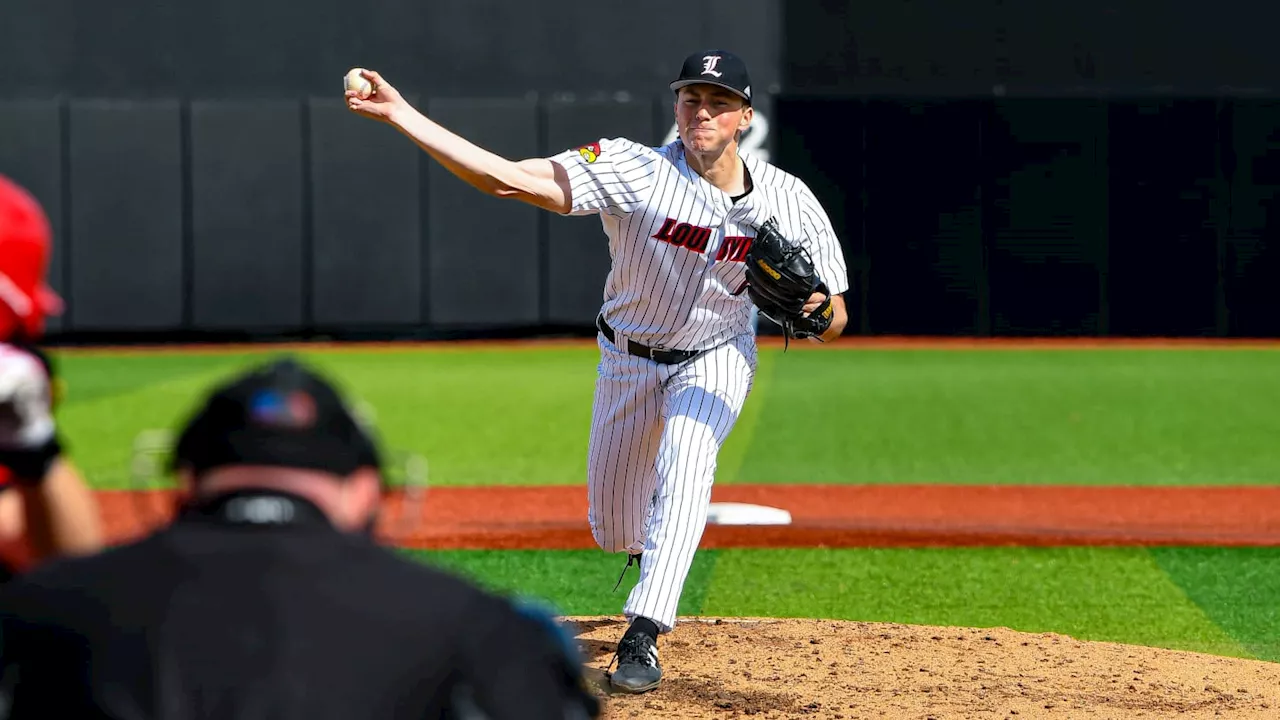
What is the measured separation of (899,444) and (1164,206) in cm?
772

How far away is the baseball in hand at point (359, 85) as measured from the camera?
453 centimetres

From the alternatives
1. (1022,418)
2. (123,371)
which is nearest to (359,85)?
(1022,418)

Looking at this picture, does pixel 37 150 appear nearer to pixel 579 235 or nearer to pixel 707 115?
pixel 579 235

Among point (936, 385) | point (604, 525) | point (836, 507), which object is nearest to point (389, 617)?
point (604, 525)

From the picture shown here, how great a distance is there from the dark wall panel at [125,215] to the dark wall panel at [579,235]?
157 inches

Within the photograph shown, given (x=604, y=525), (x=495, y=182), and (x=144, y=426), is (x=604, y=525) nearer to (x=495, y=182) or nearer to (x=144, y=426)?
(x=495, y=182)

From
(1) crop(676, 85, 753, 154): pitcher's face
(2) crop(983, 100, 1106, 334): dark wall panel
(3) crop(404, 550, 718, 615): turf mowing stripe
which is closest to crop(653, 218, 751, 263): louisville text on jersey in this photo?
(1) crop(676, 85, 753, 154): pitcher's face

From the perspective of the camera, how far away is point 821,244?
5.96 metres

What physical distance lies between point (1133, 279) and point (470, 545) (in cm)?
1200

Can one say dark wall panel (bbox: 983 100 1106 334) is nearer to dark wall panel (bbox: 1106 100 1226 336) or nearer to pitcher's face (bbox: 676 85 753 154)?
dark wall panel (bbox: 1106 100 1226 336)

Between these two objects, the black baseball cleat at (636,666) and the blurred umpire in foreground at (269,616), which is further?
the black baseball cleat at (636,666)

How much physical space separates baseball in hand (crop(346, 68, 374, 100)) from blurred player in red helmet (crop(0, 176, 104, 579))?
2.26m

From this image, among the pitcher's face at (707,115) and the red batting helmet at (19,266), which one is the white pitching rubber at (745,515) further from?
the red batting helmet at (19,266)

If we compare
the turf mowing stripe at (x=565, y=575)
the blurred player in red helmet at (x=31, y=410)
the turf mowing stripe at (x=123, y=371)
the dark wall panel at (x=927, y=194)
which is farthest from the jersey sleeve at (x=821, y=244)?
the dark wall panel at (x=927, y=194)
